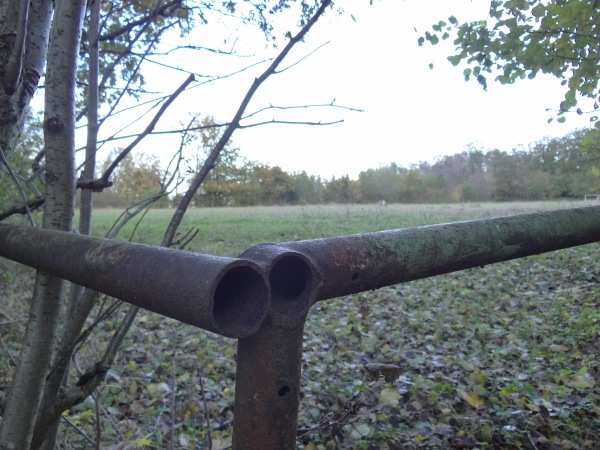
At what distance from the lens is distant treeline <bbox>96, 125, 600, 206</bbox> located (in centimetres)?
2841

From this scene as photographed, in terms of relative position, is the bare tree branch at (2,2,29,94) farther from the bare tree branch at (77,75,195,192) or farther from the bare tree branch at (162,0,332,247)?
the bare tree branch at (162,0,332,247)

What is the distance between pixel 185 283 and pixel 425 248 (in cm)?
50

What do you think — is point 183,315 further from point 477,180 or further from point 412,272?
point 477,180

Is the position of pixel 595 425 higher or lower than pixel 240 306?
lower

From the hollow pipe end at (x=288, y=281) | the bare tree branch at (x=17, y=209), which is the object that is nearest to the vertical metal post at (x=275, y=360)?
the hollow pipe end at (x=288, y=281)

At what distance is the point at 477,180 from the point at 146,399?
2046 inches

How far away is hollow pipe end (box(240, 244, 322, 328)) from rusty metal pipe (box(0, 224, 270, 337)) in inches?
1.3

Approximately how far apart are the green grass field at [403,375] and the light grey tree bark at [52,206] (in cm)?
29

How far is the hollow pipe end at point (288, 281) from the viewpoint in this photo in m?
0.63

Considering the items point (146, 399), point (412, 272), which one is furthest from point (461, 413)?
point (412, 272)

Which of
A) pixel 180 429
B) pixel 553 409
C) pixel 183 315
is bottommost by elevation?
pixel 180 429

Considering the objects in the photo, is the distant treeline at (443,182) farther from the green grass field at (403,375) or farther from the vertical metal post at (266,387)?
the vertical metal post at (266,387)

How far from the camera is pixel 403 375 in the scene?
12.5 ft

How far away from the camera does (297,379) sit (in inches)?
27.3
